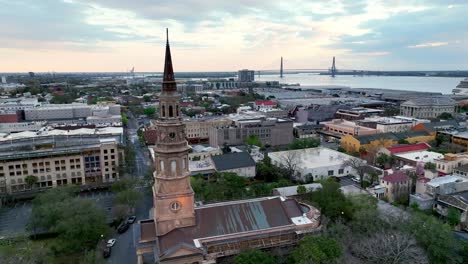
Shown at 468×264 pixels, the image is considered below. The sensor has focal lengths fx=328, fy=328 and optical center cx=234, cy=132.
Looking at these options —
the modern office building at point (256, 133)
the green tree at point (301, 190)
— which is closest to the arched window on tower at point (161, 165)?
the green tree at point (301, 190)

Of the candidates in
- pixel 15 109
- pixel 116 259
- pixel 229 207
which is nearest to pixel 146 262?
pixel 116 259

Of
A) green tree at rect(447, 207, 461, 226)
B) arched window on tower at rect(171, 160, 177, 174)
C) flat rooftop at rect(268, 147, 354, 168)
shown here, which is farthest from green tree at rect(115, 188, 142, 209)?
green tree at rect(447, 207, 461, 226)

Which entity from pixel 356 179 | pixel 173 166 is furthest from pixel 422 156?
pixel 173 166

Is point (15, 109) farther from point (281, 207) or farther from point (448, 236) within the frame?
point (448, 236)

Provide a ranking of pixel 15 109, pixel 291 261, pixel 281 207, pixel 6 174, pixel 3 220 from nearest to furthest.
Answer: pixel 291 261, pixel 281 207, pixel 3 220, pixel 6 174, pixel 15 109

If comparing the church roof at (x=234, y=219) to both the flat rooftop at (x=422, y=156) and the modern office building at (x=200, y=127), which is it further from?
the modern office building at (x=200, y=127)
